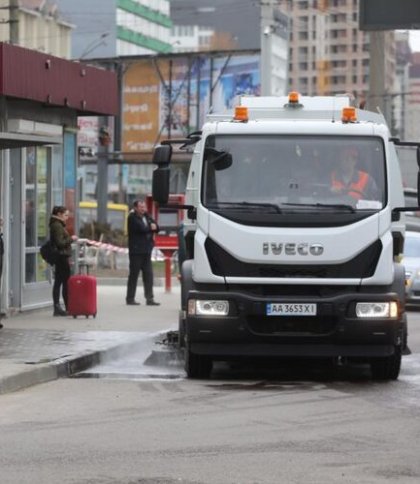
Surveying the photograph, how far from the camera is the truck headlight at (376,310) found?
43.9 ft

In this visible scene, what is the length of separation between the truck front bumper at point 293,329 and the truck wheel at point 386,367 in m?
0.41

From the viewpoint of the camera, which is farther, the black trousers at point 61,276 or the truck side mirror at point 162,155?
the black trousers at point 61,276

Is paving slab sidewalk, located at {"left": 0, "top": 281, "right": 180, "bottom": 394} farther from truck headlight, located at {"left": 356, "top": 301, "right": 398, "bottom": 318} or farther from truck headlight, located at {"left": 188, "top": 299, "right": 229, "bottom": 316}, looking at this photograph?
truck headlight, located at {"left": 356, "top": 301, "right": 398, "bottom": 318}

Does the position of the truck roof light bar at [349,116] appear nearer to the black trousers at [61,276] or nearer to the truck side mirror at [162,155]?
the truck side mirror at [162,155]

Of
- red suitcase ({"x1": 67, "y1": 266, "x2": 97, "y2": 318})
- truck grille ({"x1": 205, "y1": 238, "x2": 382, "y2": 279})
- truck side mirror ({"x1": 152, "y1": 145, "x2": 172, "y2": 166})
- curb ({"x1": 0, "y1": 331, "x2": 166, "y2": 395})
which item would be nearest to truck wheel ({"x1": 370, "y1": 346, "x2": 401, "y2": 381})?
truck grille ({"x1": 205, "y1": 238, "x2": 382, "y2": 279})

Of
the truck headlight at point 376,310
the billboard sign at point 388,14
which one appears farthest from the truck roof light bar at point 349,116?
the billboard sign at point 388,14

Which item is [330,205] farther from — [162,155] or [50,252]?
[50,252]

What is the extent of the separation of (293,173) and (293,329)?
160 centimetres

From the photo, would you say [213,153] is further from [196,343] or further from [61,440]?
[61,440]

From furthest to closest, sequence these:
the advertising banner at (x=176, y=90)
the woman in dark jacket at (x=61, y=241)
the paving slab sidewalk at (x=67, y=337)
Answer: the advertising banner at (x=176, y=90) < the woman in dark jacket at (x=61, y=241) < the paving slab sidewalk at (x=67, y=337)

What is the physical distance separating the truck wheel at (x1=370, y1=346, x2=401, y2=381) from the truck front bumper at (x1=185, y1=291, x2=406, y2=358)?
0.41 m

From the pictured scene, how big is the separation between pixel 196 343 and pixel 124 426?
9.98 ft

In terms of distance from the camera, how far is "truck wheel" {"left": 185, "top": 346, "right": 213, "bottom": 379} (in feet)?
46.0

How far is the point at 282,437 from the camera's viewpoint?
10.2 meters
